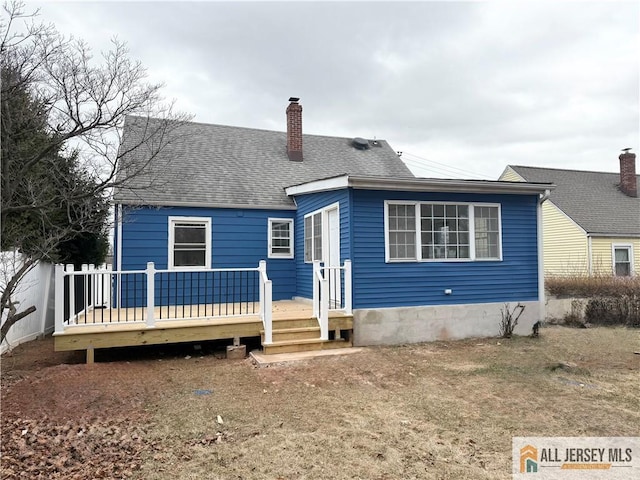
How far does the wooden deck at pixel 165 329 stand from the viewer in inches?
249

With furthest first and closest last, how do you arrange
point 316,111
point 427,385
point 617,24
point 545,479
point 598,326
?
point 316,111 → point 598,326 → point 617,24 → point 427,385 → point 545,479

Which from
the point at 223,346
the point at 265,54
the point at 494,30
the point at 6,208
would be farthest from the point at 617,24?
the point at 6,208

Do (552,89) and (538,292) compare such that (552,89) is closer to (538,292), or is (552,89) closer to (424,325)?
(538,292)

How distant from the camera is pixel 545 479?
301 centimetres

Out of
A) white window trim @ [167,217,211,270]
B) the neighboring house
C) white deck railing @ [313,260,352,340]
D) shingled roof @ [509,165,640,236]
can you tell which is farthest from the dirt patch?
shingled roof @ [509,165,640,236]

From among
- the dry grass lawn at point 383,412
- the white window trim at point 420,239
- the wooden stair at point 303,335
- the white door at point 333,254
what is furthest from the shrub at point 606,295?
the wooden stair at point 303,335

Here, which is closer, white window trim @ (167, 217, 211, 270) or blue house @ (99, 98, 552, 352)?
blue house @ (99, 98, 552, 352)

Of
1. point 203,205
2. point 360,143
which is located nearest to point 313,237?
point 203,205

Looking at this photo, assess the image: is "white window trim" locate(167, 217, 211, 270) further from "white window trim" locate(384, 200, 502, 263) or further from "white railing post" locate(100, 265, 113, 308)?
"white window trim" locate(384, 200, 502, 263)

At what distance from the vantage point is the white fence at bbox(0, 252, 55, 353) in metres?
6.77

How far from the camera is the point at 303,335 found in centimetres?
728

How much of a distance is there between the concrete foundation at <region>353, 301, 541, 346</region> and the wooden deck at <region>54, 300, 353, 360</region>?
389 millimetres

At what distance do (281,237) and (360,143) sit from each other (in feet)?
19.6

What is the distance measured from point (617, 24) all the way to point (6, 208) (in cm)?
1144
